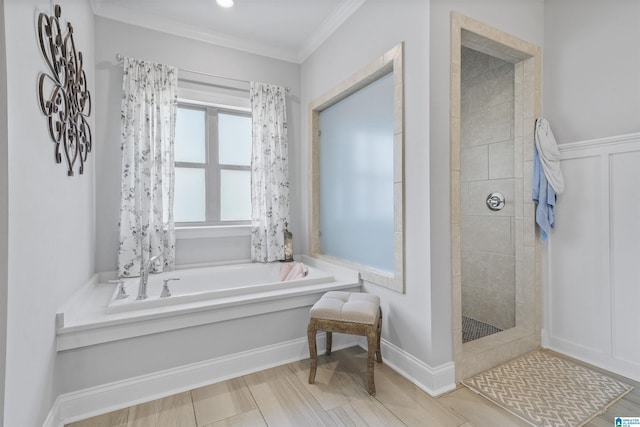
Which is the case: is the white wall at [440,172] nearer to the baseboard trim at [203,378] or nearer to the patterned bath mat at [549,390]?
the baseboard trim at [203,378]

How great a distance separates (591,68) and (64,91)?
3359 millimetres

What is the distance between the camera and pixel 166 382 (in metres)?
1.83

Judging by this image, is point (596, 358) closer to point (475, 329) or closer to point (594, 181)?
point (475, 329)

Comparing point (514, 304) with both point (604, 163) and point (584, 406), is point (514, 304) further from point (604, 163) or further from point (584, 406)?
point (604, 163)

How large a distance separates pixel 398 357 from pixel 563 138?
201 centimetres

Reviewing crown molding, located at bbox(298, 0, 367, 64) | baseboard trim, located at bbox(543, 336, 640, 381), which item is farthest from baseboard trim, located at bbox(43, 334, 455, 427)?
crown molding, located at bbox(298, 0, 367, 64)

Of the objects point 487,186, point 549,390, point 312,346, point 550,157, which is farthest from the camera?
point 487,186

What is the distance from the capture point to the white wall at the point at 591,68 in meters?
1.92

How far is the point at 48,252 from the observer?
1.46 m

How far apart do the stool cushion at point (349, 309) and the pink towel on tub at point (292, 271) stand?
81 cm

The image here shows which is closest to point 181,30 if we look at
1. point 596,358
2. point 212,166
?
point 212,166

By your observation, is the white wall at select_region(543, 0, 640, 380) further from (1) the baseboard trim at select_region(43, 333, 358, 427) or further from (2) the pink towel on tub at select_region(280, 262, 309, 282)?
(2) the pink towel on tub at select_region(280, 262, 309, 282)

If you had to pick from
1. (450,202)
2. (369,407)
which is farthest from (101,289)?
(450,202)

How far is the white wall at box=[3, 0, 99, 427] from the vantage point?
42.8 inches
